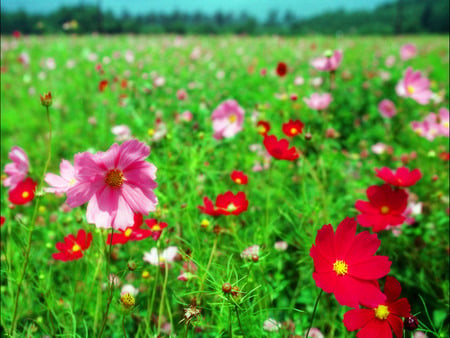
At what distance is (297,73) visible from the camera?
3.21 m

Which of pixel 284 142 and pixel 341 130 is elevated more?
pixel 284 142

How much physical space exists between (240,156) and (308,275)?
0.63 m

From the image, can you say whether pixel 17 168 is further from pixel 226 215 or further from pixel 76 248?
pixel 226 215

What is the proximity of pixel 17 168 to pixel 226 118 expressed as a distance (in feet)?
2.52

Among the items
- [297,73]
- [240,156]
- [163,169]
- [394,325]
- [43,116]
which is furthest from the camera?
[297,73]

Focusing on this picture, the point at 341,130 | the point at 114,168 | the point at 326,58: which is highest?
the point at 326,58

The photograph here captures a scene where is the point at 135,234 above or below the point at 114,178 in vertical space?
below

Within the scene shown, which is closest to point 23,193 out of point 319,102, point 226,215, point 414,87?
point 226,215

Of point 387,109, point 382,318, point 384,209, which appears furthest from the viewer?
point 387,109

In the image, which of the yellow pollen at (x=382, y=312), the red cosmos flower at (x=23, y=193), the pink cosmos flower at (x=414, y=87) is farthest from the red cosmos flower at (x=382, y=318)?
the pink cosmos flower at (x=414, y=87)

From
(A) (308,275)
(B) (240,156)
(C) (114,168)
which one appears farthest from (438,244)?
(C) (114,168)

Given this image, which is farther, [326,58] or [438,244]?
[326,58]

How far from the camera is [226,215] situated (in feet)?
2.67

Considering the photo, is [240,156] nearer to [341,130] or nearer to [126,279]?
[126,279]
